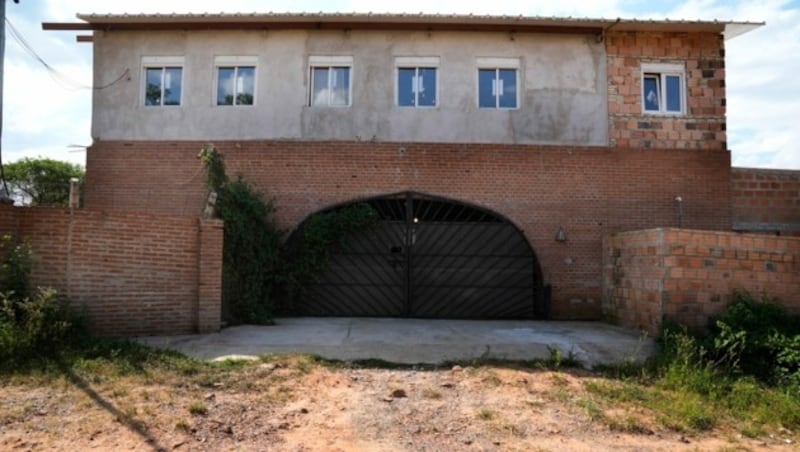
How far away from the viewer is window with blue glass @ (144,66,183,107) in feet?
43.0

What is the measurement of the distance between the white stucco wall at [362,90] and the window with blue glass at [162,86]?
0.17 metres

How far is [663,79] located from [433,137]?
5.66m

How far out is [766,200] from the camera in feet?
43.0

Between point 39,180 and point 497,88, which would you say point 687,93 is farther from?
point 39,180

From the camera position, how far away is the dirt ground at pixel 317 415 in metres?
4.82

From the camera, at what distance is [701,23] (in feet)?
42.1

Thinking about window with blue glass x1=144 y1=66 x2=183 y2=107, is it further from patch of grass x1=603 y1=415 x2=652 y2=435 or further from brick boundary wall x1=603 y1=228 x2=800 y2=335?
patch of grass x1=603 y1=415 x2=652 y2=435

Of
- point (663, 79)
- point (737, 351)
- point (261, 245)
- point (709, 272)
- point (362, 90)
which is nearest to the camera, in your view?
point (737, 351)

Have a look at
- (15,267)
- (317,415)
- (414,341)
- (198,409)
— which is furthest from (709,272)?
(15,267)

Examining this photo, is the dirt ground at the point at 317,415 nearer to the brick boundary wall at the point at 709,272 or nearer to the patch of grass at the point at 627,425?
the patch of grass at the point at 627,425

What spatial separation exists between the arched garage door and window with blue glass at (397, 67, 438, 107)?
7.16ft

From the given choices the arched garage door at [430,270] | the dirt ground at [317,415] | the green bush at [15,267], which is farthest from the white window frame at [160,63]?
the dirt ground at [317,415]

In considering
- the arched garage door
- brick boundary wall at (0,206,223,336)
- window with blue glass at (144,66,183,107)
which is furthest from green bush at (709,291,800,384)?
window with blue glass at (144,66,183,107)

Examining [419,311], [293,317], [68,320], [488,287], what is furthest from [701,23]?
[68,320]
